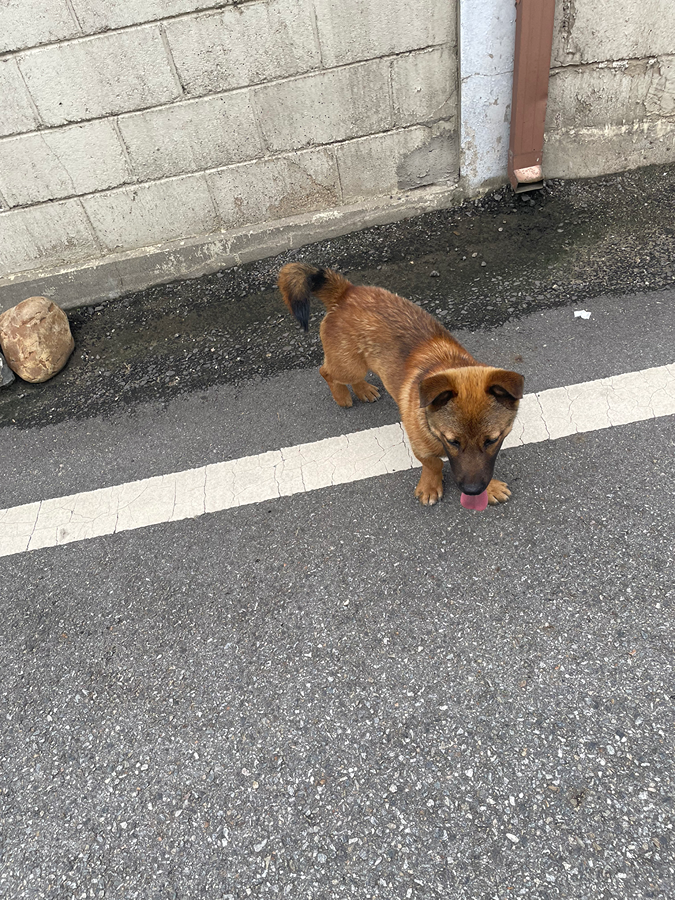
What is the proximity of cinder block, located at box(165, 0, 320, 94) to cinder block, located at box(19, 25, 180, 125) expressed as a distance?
171 mm

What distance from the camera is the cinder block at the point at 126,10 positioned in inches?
152

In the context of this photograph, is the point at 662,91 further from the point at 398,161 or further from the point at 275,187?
the point at 275,187

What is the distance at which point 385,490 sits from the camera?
10.1 ft

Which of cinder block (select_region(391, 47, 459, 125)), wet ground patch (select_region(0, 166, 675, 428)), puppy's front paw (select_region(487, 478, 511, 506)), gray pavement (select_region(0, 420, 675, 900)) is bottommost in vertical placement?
gray pavement (select_region(0, 420, 675, 900))

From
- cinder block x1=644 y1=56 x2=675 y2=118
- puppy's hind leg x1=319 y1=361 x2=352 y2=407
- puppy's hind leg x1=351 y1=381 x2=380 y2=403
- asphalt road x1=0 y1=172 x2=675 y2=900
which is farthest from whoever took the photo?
cinder block x1=644 y1=56 x2=675 y2=118

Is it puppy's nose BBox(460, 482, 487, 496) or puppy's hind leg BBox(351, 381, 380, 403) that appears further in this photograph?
puppy's hind leg BBox(351, 381, 380, 403)

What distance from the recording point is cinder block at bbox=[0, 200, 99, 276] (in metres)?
4.74

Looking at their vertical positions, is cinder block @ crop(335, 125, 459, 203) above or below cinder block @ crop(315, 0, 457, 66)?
below

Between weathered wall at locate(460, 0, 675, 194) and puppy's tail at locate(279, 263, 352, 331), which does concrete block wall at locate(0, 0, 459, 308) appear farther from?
puppy's tail at locate(279, 263, 352, 331)

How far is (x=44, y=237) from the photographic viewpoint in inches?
192

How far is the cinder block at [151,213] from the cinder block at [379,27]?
1.57 meters

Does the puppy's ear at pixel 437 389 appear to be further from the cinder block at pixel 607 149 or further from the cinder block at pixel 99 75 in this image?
the cinder block at pixel 607 149

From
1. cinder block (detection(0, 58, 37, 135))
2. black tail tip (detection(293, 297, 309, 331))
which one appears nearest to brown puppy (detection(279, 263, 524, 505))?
black tail tip (detection(293, 297, 309, 331))

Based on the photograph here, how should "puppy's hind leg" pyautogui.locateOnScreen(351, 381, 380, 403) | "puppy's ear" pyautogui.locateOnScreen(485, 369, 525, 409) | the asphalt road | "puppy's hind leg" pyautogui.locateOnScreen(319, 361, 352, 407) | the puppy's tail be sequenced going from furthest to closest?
"puppy's hind leg" pyautogui.locateOnScreen(351, 381, 380, 403) < "puppy's hind leg" pyautogui.locateOnScreen(319, 361, 352, 407) < the puppy's tail < "puppy's ear" pyautogui.locateOnScreen(485, 369, 525, 409) < the asphalt road
